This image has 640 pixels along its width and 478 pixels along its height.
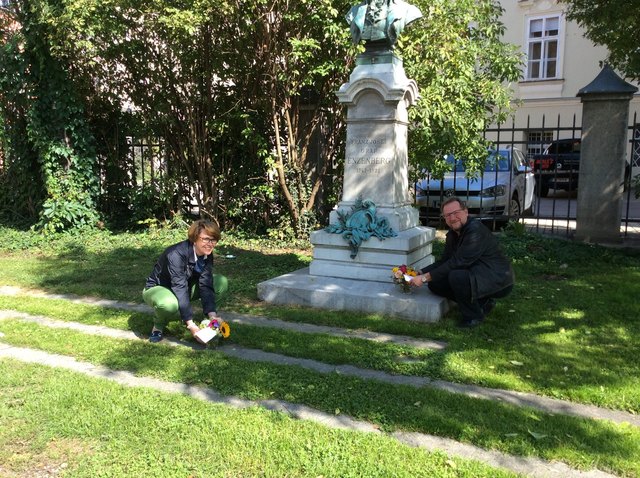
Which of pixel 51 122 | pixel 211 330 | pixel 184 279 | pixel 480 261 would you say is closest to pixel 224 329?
pixel 211 330

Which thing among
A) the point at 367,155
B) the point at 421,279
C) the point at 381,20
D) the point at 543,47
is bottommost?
the point at 421,279

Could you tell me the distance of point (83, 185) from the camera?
11.0m

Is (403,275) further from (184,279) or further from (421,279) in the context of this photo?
(184,279)

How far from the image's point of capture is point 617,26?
987 cm

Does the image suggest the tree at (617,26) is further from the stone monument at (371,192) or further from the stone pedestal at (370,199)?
the stone pedestal at (370,199)

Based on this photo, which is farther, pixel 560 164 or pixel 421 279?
pixel 560 164

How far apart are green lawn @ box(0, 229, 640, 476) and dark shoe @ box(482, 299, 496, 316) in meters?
0.09

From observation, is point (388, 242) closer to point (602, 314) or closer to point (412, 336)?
point (412, 336)

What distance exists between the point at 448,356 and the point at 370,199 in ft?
7.81

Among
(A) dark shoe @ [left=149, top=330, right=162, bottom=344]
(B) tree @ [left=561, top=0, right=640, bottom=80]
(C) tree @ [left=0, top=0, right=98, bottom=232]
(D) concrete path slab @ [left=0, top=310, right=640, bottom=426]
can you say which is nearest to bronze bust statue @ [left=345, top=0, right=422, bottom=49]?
(D) concrete path slab @ [left=0, top=310, right=640, bottom=426]

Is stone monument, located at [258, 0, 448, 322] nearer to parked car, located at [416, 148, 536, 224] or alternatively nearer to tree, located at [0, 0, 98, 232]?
parked car, located at [416, 148, 536, 224]

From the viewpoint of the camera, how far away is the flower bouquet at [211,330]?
4.57 meters

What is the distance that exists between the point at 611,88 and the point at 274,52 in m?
5.31

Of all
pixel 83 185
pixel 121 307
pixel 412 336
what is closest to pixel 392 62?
pixel 412 336
